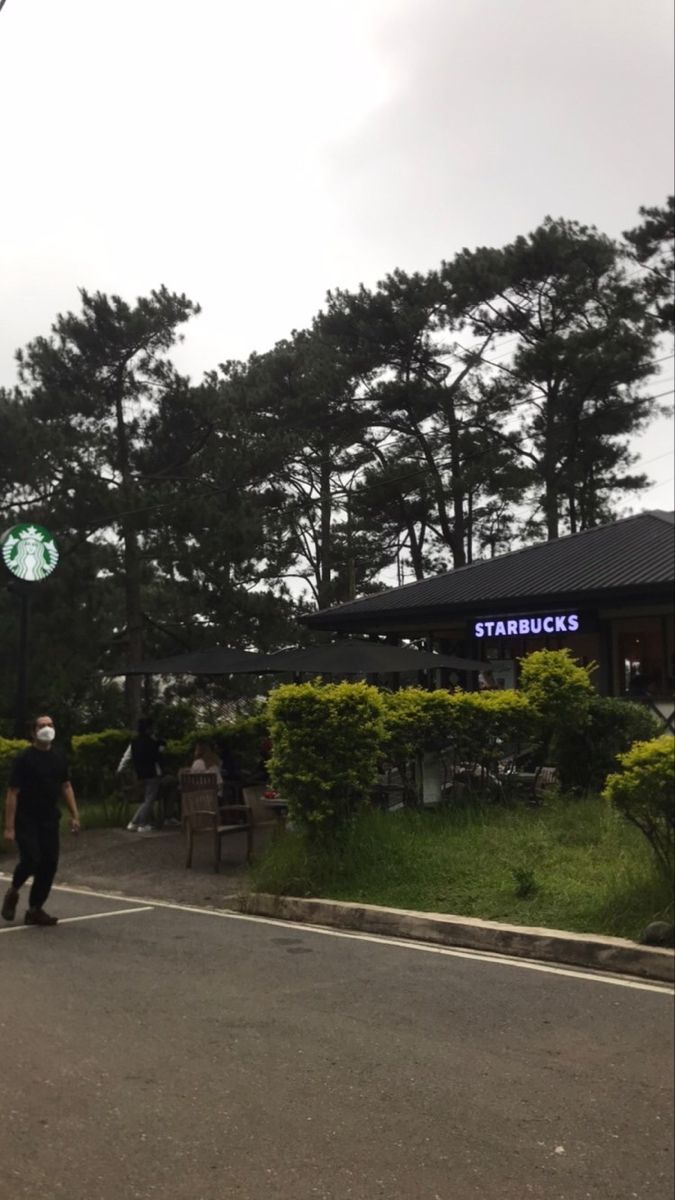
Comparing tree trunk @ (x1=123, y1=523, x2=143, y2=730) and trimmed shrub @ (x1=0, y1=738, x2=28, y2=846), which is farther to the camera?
tree trunk @ (x1=123, y1=523, x2=143, y2=730)

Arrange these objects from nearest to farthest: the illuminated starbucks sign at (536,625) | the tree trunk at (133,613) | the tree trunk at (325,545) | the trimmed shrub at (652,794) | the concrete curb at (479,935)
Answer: the concrete curb at (479,935), the trimmed shrub at (652,794), the illuminated starbucks sign at (536,625), the tree trunk at (133,613), the tree trunk at (325,545)

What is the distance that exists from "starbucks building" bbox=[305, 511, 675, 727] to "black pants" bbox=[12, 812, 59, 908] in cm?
612

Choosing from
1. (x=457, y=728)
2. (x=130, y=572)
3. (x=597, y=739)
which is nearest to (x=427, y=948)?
(x=457, y=728)

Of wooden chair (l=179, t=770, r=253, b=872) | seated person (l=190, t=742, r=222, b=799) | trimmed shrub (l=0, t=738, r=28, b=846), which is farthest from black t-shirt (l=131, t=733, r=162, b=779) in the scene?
wooden chair (l=179, t=770, r=253, b=872)

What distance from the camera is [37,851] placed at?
713 cm

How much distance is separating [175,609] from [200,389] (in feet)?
18.7

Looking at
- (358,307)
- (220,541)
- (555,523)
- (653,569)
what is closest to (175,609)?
(220,541)

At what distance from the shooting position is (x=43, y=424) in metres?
23.8

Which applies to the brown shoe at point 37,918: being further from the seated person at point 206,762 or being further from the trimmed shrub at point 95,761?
the trimmed shrub at point 95,761

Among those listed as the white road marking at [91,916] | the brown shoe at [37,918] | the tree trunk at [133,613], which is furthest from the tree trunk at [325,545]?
the brown shoe at [37,918]

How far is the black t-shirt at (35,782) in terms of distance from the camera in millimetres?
7141

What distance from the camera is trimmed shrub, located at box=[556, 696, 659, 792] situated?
1060cm

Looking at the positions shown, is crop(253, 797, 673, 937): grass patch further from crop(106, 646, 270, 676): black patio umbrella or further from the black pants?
crop(106, 646, 270, 676): black patio umbrella

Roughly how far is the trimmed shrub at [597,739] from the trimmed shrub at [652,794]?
15.1ft
